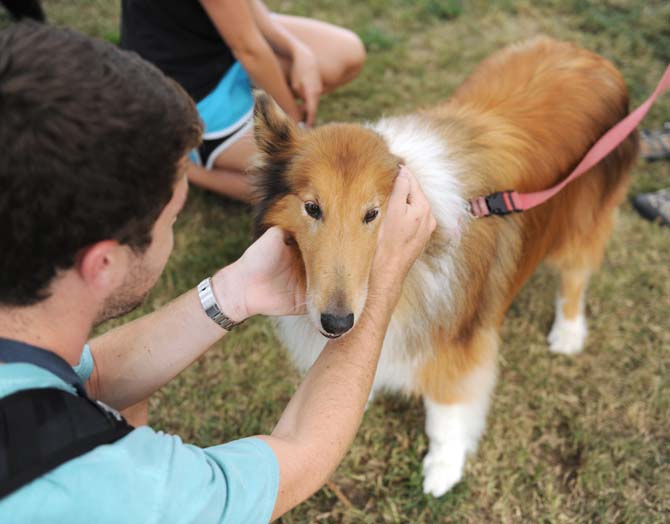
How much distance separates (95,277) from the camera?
119 cm

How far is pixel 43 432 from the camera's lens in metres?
0.99

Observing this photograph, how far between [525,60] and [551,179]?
647 mm

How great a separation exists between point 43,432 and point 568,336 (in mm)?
2700

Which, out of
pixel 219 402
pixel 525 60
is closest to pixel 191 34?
pixel 525 60

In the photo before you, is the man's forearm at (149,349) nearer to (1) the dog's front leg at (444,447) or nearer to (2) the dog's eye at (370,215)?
(2) the dog's eye at (370,215)

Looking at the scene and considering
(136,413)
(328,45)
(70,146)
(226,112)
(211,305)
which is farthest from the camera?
(328,45)

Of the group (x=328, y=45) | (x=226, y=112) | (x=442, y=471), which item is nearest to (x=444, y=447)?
(x=442, y=471)

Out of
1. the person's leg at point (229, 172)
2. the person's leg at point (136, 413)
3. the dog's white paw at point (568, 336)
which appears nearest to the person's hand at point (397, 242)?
the person's leg at point (136, 413)

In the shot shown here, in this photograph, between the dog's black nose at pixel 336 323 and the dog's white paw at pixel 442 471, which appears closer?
the dog's black nose at pixel 336 323

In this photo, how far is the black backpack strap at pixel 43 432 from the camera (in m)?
0.95

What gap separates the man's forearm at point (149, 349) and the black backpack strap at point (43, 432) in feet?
2.43

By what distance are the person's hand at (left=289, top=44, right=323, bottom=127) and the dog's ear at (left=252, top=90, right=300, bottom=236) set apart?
5.27ft

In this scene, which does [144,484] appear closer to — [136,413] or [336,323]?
[336,323]

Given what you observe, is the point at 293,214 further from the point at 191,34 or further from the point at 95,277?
the point at 191,34
